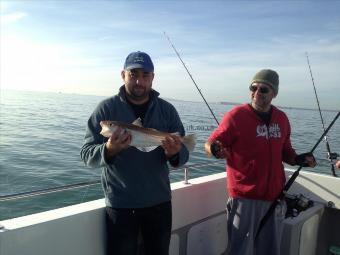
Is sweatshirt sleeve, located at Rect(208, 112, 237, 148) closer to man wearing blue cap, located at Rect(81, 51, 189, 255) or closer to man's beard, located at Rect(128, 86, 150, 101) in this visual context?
man wearing blue cap, located at Rect(81, 51, 189, 255)

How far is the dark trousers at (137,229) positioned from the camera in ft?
9.59

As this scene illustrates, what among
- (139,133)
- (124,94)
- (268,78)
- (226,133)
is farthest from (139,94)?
(268,78)

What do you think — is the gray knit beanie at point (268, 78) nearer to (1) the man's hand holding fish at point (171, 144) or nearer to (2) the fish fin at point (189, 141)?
(2) the fish fin at point (189, 141)

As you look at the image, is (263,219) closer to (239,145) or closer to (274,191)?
(274,191)

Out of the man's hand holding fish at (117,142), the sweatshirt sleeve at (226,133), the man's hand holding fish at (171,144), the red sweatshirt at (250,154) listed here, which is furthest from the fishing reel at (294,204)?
the man's hand holding fish at (117,142)

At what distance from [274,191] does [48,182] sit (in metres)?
8.52

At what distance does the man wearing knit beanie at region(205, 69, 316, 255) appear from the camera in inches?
140

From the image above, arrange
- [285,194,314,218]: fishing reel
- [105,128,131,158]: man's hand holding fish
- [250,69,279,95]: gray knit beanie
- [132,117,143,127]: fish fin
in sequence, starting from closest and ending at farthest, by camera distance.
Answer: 1. [105,128,131,158]: man's hand holding fish
2. [132,117,143,127]: fish fin
3. [250,69,279,95]: gray knit beanie
4. [285,194,314,218]: fishing reel

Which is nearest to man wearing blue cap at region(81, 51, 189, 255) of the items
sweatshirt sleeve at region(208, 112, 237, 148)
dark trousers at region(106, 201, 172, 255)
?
dark trousers at region(106, 201, 172, 255)

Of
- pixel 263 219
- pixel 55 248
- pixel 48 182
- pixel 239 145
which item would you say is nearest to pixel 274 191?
pixel 263 219

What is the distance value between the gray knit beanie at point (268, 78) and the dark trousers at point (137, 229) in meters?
1.56

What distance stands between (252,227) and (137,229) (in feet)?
4.06

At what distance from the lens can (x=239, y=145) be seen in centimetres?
360

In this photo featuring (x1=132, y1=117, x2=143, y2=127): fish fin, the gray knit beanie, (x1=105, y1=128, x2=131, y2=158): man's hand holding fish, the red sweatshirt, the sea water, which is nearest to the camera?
(x1=105, y1=128, x2=131, y2=158): man's hand holding fish
